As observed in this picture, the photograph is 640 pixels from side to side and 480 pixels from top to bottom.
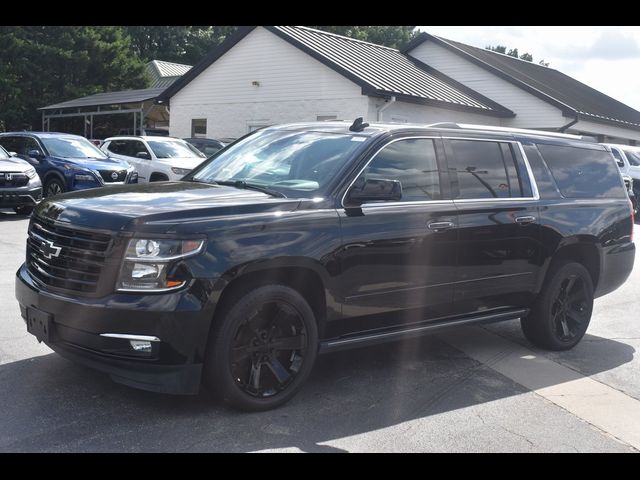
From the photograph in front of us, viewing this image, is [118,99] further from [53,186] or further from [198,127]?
[53,186]

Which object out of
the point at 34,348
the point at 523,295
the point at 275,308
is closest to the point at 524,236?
Answer: the point at 523,295

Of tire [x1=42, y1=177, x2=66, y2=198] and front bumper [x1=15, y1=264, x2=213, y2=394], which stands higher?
front bumper [x1=15, y1=264, x2=213, y2=394]

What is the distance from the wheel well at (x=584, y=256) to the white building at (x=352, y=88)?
1527 centimetres

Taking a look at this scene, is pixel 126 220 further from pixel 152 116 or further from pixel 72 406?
pixel 152 116

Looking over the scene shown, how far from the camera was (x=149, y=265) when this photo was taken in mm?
4160

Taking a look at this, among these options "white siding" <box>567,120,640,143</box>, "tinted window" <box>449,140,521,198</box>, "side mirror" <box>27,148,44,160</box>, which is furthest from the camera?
"white siding" <box>567,120,640,143</box>

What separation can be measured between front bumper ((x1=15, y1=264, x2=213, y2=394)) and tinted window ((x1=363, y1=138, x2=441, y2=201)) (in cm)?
170

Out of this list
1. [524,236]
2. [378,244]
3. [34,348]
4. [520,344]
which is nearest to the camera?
[378,244]

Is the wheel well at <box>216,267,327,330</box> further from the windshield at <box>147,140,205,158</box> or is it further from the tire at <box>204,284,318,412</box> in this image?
the windshield at <box>147,140,205,158</box>

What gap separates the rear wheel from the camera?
15039mm

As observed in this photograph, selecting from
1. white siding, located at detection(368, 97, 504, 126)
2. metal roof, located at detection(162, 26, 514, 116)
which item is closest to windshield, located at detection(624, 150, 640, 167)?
metal roof, located at detection(162, 26, 514, 116)

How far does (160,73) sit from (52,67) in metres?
9.93

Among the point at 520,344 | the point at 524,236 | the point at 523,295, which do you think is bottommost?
the point at 520,344

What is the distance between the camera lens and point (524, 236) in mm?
5953
